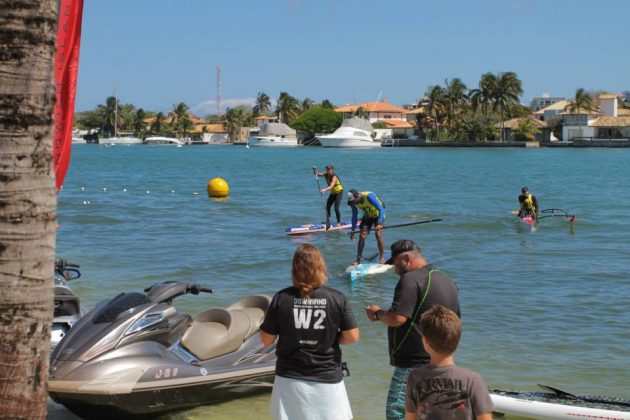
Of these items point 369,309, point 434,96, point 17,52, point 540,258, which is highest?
point 434,96

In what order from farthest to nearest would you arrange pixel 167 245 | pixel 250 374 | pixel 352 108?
pixel 352 108 < pixel 167 245 < pixel 250 374

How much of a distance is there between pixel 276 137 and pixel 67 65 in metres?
162

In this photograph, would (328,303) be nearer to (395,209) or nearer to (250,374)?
(250,374)

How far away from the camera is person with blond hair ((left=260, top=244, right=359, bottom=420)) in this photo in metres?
4.63

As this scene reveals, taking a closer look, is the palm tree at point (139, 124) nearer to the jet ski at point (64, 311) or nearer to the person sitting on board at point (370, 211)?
the person sitting on board at point (370, 211)

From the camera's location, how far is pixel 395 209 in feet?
113

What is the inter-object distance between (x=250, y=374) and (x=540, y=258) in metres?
12.5

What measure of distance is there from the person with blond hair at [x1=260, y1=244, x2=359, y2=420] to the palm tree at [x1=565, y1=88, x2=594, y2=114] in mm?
133329

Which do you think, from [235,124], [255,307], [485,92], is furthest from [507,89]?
[255,307]

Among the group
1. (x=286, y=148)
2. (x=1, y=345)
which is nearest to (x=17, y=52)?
(x=1, y=345)

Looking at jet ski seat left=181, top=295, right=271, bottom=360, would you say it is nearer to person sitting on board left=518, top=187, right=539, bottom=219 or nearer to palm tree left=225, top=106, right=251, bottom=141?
person sitting on board left=518, top=187, right=539, bottom=219

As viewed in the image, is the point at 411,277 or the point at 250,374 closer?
the point at 411,277

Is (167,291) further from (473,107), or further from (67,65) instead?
(473,107)

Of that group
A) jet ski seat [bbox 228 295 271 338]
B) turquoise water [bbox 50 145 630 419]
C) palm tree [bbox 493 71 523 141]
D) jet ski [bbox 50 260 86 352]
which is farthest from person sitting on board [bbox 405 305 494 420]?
palm tree [bbox 493 71 523 141]
